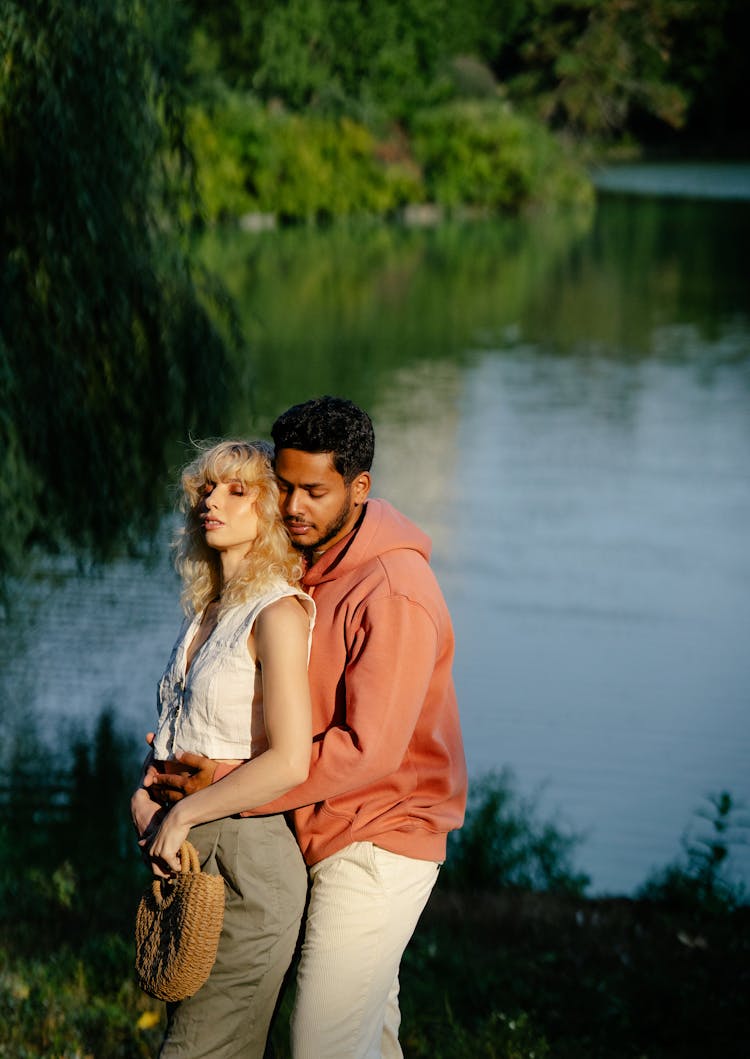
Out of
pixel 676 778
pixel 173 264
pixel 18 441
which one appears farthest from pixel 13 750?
pixel 676 778

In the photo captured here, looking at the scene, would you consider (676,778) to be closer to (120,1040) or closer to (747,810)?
(747,810)

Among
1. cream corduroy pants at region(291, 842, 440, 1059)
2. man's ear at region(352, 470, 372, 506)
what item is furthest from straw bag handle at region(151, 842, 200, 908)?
man's ear at region(352, 470, 372, 506)

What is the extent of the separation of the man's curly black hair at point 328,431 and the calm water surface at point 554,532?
12.9 ft

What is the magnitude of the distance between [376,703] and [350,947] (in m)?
0.47

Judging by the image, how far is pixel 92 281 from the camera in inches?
258

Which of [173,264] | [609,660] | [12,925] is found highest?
[173,264]

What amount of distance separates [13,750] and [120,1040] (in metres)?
3.67

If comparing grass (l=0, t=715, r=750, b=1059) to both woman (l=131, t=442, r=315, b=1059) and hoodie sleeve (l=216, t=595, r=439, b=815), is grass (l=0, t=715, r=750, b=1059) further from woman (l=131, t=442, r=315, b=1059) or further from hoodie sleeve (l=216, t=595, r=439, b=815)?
hoodie sleeve (l=216, t=595, r=439, b=815)

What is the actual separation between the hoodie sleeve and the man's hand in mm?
103

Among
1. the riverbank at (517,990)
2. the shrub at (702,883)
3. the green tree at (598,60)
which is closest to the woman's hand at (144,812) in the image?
the riverbank at (517,990)

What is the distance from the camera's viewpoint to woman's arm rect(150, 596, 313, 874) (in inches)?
110

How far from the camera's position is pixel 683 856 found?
6820 mm

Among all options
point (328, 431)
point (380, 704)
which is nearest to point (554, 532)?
point (328, 431)

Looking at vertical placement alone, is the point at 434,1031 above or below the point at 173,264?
below
